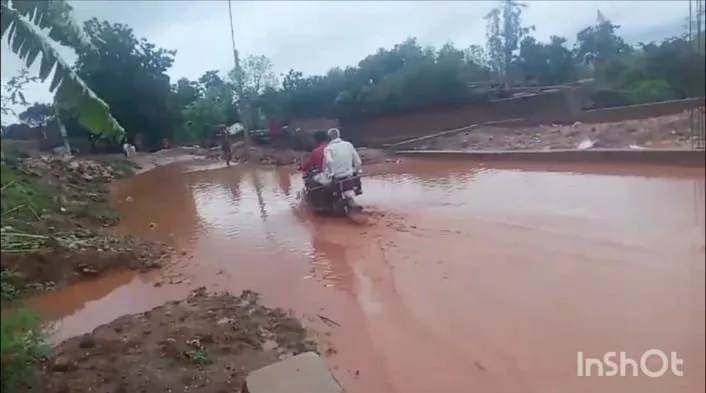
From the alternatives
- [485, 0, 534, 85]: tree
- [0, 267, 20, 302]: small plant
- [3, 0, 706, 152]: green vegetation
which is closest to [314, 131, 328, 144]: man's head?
[3, 0, 706, 152]: green vegetation

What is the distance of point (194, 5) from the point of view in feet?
6.51

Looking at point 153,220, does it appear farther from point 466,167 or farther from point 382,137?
point 466,167

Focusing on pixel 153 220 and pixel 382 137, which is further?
pixel 153 220

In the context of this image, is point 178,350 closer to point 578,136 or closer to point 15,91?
point 15,91

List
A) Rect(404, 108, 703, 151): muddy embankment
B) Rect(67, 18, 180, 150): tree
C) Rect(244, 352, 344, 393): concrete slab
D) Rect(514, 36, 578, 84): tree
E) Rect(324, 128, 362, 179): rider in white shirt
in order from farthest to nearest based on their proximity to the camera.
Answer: Rect(324, 128, 362, 179): rider in white shirt, Rect(67, 18, 180, 150): tree, Rect(244, 352, 344, 393): concrete slab, Rect(514, 36, 578, 84): tree, Rect(404, 108, 703, 151): muddy embankment

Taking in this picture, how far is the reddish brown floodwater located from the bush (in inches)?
21.5

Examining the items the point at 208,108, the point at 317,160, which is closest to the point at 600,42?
the point at 208,108

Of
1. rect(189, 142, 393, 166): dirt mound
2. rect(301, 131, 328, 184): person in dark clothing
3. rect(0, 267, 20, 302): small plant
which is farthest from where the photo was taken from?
rect(301, 131, 328, 184): person in dark clothing

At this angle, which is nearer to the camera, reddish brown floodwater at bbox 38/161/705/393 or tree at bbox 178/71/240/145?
reddish brown floodwater at bbox 38/161/705/393

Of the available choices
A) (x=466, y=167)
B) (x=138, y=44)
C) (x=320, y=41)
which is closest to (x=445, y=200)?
(x=466, y=167)

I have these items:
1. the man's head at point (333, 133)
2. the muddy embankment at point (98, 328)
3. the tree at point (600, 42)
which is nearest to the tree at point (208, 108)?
the muddy embankment at point (98, 328)

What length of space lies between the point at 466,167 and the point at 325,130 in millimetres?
534

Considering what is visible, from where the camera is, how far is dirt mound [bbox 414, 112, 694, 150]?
972mm

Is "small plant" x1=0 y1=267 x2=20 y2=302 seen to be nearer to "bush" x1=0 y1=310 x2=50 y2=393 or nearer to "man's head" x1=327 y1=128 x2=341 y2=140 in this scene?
"bush" x1=0 y1=310 x2=50 y2=393
